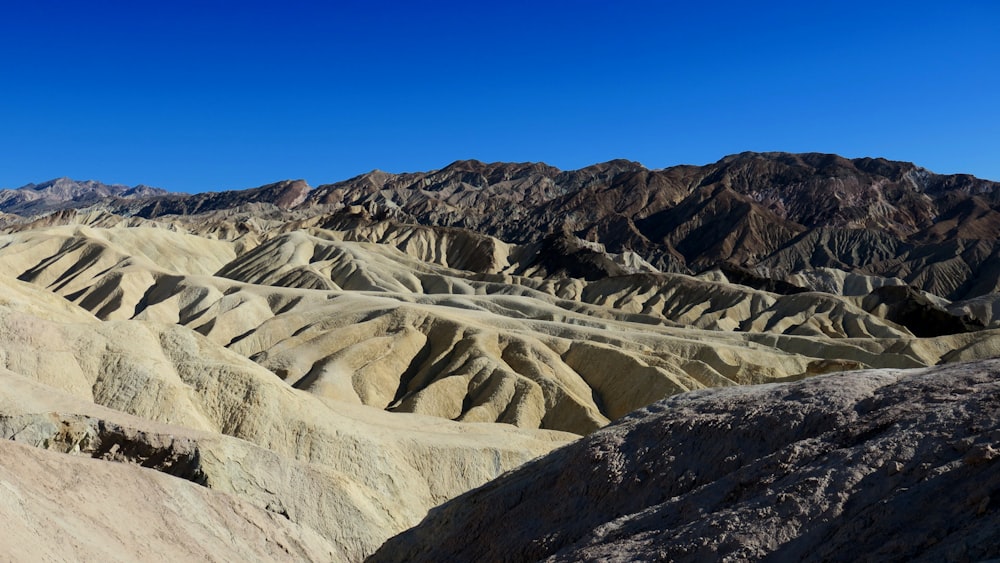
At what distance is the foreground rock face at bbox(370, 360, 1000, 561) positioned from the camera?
33.0 ft

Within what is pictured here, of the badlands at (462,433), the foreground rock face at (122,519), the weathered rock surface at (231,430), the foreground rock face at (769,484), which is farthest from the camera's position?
the weathered rock surface at (231,430)

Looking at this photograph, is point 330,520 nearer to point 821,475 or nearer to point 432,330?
point 821,475

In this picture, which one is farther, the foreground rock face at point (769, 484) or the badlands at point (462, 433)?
the badlands at point (462, 433)

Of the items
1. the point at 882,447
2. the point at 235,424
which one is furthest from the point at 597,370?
the point at 882,447

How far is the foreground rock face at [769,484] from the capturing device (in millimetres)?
10055

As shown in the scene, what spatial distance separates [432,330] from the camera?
60.7 m

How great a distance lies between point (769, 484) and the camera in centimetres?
1231

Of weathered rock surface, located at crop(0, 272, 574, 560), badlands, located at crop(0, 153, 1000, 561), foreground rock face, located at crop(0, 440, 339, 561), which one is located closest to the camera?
badlands, located at crop(0, 153, 1000, 561)

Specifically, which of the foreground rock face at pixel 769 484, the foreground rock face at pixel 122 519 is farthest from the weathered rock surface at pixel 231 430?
the foreground rock face at pixel 769 484

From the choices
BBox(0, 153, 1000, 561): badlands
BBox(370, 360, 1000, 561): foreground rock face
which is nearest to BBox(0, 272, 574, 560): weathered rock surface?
BBox(0, 153, 1000, 561): badlands

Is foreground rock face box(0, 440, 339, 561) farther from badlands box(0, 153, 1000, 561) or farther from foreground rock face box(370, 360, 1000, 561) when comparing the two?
foreground rock face box(370, 360, 1000, 561)

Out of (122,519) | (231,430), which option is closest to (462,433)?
(231,430)

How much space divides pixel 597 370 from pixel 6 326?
36.9 meters

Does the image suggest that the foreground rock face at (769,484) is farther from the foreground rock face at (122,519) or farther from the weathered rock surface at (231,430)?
the weathered rock surface at (231,430)
